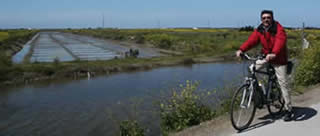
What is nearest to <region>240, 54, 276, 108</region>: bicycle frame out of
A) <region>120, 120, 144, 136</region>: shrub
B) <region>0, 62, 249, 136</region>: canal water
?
<region>120, 120, 144, 136</region>: shrub

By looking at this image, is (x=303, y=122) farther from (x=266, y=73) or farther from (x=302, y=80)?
(x=302, y=80)

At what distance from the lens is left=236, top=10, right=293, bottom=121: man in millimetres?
4512

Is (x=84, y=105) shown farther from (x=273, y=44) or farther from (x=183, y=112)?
(x=273, y=44)

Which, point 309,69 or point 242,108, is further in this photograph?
point 309,69

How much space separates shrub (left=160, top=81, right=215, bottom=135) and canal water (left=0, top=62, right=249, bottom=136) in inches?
42.2

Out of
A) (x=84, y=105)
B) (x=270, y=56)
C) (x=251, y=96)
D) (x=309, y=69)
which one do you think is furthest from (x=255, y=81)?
(x=84, y=105)

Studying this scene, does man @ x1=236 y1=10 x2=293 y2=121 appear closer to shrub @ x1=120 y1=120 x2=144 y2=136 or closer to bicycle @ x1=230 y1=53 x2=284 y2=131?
bicycle @ x1=230 y1=53 x2=284 y2=131

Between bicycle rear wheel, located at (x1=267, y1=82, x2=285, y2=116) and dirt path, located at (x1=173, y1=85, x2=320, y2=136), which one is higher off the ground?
bicycle rear wheel, located at (x1=267, y1=82, x2=285, y2=116)

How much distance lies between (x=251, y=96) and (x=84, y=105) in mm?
9034

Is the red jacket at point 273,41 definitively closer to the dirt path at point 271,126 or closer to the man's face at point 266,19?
the man's face at point 266,19

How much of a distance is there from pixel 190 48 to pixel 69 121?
23.7 m

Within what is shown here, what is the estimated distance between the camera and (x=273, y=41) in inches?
185

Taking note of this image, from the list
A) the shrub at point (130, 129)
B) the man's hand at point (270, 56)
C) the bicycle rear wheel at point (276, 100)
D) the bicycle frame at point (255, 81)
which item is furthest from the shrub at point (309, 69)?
the shrub at point (130, 129)

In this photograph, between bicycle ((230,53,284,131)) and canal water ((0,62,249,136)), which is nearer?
bicycle ((230,53,284,131))
